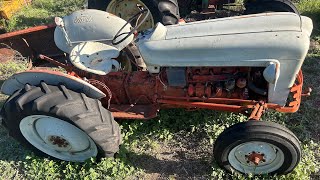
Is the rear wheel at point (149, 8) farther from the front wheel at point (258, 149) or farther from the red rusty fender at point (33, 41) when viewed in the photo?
the front wheel at point (258, 149)

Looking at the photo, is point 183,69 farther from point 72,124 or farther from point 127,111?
point 72,124

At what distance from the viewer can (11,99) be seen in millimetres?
3195

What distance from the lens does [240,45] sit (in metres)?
2.97

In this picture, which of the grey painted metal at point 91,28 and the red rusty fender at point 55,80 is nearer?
the red rusty fender at point 55,80

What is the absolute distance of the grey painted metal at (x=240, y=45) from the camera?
2924mm

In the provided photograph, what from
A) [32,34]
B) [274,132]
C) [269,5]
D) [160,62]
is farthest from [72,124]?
[269,5]

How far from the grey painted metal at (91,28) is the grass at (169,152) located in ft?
3.05

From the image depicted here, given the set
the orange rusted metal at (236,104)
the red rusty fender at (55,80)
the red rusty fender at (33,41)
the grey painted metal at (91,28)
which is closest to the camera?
the red rusty fender at (55,80)

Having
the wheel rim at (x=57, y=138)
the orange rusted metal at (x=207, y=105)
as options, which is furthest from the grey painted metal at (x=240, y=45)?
the wheel rim at (x=57, y=138)

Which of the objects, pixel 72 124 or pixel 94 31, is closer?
pixel 72 124

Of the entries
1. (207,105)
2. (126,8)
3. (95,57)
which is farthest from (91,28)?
(207,105)

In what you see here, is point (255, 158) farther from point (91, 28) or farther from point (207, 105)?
point (91, 28)

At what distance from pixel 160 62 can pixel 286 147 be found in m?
1.24

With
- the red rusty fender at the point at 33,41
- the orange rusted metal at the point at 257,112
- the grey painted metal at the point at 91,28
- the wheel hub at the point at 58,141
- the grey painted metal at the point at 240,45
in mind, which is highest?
the grey painted metal at the point at 240,45
